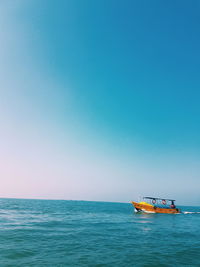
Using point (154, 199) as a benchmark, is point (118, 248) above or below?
below

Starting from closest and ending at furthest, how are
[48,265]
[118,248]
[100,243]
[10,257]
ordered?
[48,265]
[10,257]
[118,248]
[100,243]

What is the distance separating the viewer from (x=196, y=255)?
17.5 meters

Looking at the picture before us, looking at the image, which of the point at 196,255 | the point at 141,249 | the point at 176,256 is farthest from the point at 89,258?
the point at 196,255

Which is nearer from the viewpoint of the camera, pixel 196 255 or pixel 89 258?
pixel 89 258

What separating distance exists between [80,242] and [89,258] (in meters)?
5.63

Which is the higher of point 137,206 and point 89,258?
point 137,206

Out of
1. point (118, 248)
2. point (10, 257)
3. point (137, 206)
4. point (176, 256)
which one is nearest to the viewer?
point (10, 257)

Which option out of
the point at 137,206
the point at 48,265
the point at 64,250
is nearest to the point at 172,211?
the point at 137,206

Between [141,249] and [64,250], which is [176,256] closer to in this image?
[141,249]

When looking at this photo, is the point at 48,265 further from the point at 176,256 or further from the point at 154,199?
the point at 154,199

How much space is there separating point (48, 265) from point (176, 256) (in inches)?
476

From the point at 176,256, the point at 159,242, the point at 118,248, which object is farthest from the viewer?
the point at 159,242

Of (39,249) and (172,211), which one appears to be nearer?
(39,249)

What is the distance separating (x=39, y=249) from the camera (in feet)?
55.6
